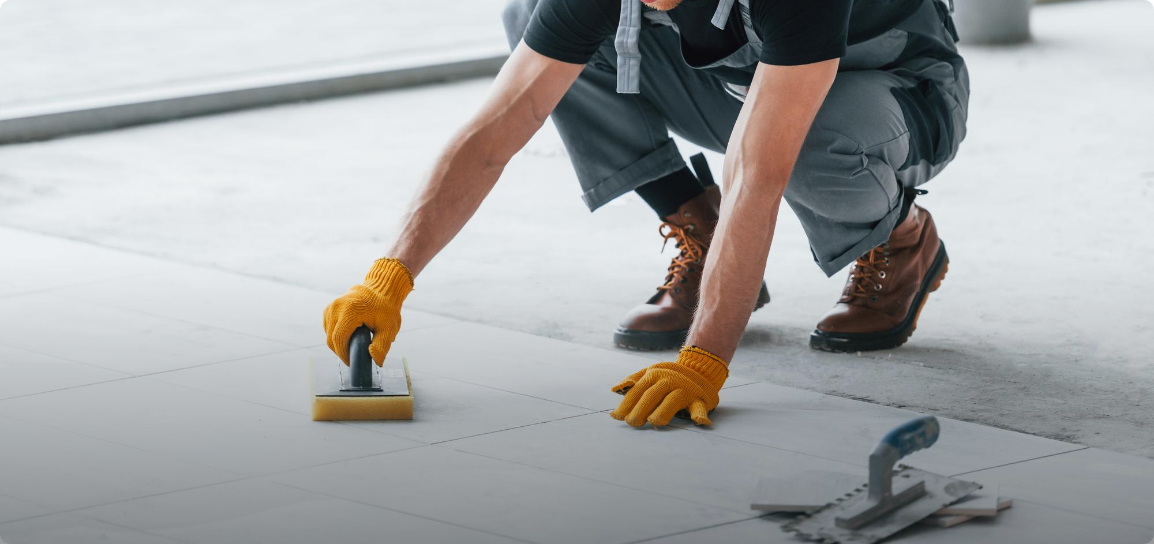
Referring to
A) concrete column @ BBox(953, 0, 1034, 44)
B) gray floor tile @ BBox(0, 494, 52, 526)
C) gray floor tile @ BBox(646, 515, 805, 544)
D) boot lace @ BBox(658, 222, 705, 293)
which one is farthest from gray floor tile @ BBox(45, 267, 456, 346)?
concrete column @ BBox(953, 0, 1034, 44)

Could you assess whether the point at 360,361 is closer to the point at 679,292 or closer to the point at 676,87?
the point at 679,292

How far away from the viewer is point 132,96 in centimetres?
452

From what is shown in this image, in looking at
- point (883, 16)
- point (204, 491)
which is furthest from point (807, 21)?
point (204, 491)

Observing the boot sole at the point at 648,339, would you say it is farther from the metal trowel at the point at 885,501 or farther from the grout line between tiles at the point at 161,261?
the metal trowel at the point at 885,501

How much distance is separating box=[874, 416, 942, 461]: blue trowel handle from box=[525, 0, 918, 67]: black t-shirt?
55 cm

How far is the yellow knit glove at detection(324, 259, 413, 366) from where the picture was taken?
192cm

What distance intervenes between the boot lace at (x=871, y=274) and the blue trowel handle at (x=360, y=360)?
0.86 metres

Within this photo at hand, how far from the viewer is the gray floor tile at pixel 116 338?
218 cm

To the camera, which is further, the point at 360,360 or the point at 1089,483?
the point at 360,360

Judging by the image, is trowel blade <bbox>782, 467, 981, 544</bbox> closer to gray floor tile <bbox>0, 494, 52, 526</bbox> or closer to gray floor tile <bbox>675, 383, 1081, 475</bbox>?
gray floor tile <bbox>675, 383, 1081, 475</bbox>

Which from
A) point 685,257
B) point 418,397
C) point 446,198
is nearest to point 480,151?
point 446,198

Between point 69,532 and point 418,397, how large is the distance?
61 cm

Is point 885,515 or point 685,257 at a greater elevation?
point 685,257

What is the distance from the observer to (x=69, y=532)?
1503 millimetres
